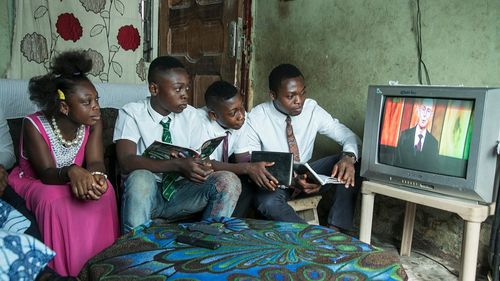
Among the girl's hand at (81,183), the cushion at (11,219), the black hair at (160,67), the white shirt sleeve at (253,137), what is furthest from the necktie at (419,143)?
the cushion at (11,219)

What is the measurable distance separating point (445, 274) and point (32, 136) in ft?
6.91

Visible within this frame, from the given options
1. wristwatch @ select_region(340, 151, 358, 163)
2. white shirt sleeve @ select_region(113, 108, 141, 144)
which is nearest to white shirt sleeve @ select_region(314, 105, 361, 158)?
wristwatch @ select_region(340, 151, 358, 163)

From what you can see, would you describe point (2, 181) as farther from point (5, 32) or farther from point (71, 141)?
point (5, 32)

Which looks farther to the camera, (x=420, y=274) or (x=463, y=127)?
(x=420, y=274)

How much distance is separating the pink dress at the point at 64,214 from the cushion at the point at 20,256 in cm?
43

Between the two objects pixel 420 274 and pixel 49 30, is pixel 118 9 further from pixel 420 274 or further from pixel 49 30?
pixel 420 274

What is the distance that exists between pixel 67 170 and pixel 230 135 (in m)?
0.89

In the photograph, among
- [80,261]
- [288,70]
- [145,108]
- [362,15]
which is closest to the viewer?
[80,261]

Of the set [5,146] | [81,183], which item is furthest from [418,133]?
[5,146]

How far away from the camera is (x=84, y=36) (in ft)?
11.1

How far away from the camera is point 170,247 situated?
1.24 meters

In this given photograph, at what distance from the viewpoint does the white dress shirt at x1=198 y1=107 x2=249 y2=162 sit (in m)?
2.33

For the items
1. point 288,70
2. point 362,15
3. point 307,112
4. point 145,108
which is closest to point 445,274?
point 307,112

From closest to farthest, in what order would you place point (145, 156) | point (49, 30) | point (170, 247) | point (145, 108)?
point (170, 247), point (145, 156), point (145, 108), point (49, 30)
